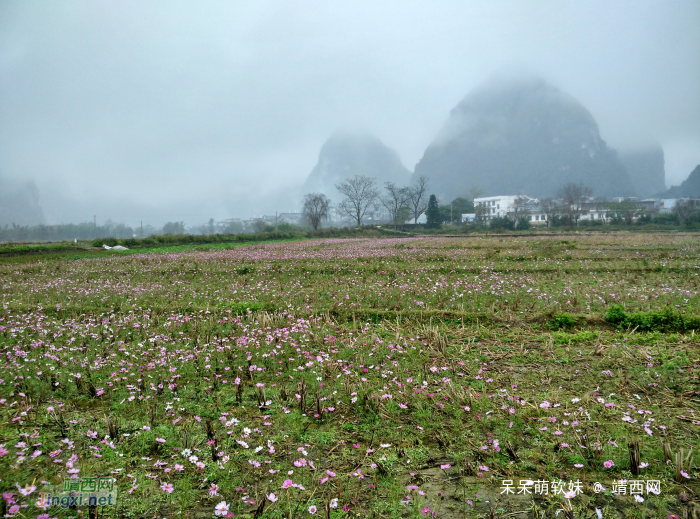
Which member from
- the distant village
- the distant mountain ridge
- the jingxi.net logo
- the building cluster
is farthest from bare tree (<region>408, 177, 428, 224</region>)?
the distant mountain ridge

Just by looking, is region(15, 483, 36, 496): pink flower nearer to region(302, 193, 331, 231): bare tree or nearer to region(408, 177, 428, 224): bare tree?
region(302, 193, 331, 231): bare tree

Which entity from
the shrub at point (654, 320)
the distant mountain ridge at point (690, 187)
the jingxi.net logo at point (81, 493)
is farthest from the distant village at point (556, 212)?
the jingxi.net logo at point (81, 493)

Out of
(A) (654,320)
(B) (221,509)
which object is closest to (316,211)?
(A) (654,320)

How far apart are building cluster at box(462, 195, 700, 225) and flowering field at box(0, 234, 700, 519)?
6634cm

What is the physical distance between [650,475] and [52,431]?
17.6 feet

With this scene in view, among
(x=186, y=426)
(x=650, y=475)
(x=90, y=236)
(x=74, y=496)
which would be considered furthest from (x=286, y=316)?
(x=90, y=236)

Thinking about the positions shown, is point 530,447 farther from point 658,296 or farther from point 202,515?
point 658,296

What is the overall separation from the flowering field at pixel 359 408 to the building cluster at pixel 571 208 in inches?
2612

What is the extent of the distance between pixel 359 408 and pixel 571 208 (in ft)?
282

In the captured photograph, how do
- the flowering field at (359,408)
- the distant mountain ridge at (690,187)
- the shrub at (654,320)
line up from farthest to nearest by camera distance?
the distant mountain ridge at (690,187)
the shrub at (654,320)
the flowering field at (359,408)

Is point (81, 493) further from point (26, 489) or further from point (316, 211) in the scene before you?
point (316, 211)

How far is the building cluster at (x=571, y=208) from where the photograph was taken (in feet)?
220

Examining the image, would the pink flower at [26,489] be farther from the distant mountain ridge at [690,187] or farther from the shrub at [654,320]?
the distant mountain ridge at [690,187]

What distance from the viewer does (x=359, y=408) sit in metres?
3.99
